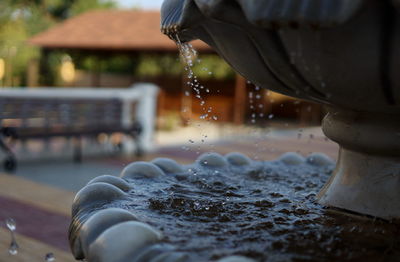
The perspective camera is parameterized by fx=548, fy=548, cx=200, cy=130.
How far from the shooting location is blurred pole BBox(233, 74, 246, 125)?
1862 centimetres

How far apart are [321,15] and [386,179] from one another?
3.75ft

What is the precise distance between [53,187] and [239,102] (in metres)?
11.5

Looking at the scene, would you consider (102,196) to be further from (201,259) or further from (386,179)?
(386,179)

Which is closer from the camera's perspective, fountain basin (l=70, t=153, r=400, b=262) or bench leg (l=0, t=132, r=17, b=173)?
fountain basin (l=70, t=153, r=400, b=262)

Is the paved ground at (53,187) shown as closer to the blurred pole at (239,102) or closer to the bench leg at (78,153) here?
the bench leg at (78,153)

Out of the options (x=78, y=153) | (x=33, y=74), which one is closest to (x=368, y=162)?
(x=78, y=153)

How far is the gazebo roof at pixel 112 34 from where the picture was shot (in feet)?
58.5

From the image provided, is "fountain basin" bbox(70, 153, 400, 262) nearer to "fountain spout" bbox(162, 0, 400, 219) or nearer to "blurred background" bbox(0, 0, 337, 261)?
"fountain spout" bbox(162, 0, 400, 219)

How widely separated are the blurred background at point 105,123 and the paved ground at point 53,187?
0.01 m

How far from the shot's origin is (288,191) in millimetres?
3232

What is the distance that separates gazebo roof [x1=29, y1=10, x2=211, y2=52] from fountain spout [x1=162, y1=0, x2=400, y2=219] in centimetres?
1403

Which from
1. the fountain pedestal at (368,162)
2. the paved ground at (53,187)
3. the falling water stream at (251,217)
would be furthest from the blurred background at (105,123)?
the fountain pedestal at (368,162)

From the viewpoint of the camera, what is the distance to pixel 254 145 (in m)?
13.3

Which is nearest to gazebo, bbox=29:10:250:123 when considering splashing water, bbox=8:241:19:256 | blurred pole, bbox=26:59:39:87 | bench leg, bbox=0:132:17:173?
blurred pole, bbox=26:59:39:87
